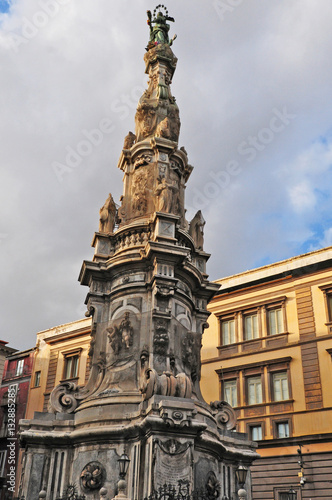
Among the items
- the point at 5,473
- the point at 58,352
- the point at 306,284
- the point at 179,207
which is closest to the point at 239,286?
the point at 306,284

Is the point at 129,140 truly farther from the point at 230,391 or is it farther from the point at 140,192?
the point at 230,391

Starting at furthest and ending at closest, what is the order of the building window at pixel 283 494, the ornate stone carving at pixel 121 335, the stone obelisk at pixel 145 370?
the building window at pixel 283 494, the ornate stone carving at pixel 121 335, the stone obelisk at pixel 145 370

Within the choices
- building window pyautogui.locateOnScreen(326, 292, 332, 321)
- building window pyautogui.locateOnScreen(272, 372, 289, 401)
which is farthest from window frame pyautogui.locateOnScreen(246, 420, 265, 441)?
building window pyautogui.locateOnScreen(326, 292, 332, 321)

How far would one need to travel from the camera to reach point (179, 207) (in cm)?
1941

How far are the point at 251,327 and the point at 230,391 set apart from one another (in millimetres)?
3977

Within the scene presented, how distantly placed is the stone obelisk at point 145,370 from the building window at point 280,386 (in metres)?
11.3

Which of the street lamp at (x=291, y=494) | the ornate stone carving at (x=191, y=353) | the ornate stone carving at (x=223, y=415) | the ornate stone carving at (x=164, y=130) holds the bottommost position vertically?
the street lamp at (x=291, y=494)

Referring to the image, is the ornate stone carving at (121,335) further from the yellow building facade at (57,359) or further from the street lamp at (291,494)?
the yellow building facade at (57,359)

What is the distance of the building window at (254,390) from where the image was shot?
1086 inches

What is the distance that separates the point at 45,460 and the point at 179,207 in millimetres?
10079

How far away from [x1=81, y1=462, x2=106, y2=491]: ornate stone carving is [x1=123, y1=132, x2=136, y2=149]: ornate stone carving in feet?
40.9

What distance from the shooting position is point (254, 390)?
27969 millimetres

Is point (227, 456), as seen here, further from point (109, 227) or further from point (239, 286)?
point (239, 286)
